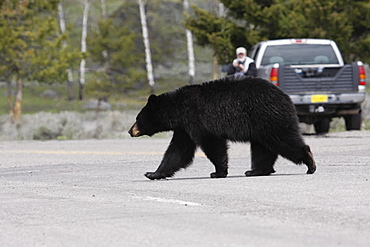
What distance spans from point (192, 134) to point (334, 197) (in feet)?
8.87

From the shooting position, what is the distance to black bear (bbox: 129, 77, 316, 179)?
10.0 metres

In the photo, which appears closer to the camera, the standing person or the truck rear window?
the standing person

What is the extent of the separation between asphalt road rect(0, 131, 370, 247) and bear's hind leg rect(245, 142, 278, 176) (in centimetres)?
43

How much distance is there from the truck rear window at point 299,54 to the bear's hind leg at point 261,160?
439 inches

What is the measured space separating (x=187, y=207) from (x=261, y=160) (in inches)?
118

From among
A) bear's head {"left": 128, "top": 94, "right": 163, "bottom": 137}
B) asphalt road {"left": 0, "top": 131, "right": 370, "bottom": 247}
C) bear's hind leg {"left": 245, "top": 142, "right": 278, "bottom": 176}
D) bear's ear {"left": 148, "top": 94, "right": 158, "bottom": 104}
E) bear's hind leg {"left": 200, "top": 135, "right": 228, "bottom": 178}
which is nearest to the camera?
asphalt road {"left": 0, "top": 131, "right": 370, "bottom": 247}

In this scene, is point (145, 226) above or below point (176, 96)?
below

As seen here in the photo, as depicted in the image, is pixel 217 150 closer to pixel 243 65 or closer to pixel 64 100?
pixel 243 65

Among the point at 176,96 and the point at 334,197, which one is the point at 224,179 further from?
the point at 334,197

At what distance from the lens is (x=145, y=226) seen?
6.67 m

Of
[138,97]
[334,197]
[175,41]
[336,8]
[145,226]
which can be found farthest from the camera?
[175,41]

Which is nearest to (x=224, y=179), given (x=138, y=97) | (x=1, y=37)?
(x=1, y=37)

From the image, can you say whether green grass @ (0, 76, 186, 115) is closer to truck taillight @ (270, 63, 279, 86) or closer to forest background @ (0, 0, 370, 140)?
forest background @ (0, 0, 370, 140)

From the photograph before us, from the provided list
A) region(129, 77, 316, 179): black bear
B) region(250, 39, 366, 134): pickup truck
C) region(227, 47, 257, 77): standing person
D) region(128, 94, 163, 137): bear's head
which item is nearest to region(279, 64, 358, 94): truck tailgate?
region(250, 39, 366, 134): pickup truck
